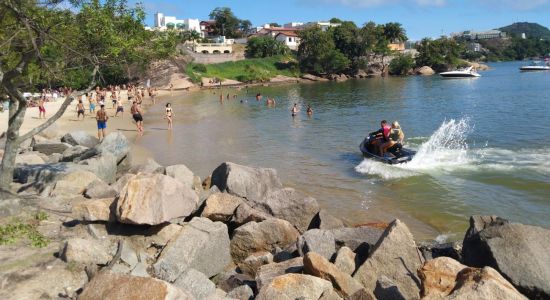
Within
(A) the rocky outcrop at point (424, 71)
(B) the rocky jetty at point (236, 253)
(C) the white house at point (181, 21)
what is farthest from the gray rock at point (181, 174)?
(C) the white house at point (181, 21)

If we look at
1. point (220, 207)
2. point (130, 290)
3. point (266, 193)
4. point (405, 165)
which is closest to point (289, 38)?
point (405, 165)

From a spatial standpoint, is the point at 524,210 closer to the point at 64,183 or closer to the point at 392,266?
the point at 392,266

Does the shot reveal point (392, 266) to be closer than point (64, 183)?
Yes

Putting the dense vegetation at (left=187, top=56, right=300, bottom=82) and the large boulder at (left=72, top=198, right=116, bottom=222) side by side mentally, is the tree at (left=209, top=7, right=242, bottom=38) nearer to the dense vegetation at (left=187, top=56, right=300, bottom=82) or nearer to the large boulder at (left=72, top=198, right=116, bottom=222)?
the dense vegetation at (left=187, top=56, right=300, bottom=82)

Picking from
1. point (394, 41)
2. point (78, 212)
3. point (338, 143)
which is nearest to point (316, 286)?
point (78, 212)

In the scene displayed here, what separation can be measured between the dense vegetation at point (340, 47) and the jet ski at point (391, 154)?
8051cm

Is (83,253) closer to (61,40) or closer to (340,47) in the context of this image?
(61,40)

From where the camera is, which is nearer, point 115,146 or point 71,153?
point 71,153

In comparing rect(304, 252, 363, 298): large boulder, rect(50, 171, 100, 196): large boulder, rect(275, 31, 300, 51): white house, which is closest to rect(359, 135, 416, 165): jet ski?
rect(50, 171, 100, 196): large boulder

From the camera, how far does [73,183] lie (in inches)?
459

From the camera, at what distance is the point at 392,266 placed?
7.68 meters

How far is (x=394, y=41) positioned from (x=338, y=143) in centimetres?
11277

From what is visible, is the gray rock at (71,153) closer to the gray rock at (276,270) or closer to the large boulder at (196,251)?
the large boulder at (196,251)

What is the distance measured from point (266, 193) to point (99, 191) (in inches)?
167
